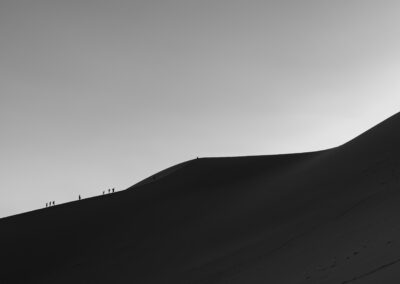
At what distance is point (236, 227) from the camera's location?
19719 mm

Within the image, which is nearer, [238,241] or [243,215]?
[238,241]

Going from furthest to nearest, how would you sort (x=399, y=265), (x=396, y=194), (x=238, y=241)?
(x=238, y=241) → (x=396, y=194) → (x=399, y=265)

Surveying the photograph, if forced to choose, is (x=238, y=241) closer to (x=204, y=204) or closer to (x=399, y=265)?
(x=204, y=204)

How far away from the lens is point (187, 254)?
18.6m

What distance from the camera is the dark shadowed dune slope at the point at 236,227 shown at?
11654mm

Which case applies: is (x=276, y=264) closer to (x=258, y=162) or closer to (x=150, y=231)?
(x=150, y=231)

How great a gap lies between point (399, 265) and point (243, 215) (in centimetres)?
1306

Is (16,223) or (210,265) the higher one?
(16,223)

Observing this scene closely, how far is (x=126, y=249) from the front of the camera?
2144cm

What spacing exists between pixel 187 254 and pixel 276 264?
6473mm

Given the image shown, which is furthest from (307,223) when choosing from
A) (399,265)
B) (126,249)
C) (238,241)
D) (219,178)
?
(219,178)

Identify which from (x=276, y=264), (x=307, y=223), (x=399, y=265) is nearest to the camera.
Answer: (x=399, y=265)

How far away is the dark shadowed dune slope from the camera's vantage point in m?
11.7

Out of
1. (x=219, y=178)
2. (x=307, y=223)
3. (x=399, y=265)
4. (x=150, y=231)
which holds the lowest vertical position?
(x=399, y=265)
